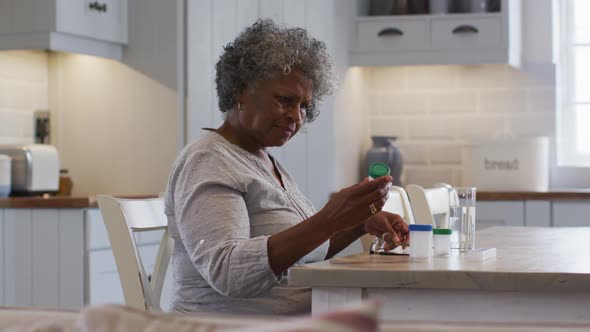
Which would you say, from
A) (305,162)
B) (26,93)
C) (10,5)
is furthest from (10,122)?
(305,162)

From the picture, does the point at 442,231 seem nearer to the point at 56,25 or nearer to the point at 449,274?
the point at 449,274

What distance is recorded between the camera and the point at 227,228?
1.85 metres

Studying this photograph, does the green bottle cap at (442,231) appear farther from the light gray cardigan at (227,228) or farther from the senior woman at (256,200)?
the light gray cardigan at (227,228)

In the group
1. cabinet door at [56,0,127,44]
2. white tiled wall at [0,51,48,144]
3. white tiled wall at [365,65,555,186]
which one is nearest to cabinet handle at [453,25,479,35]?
white tiled wall at [365,65,555,186]

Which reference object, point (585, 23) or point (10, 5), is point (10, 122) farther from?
point (585, 23)

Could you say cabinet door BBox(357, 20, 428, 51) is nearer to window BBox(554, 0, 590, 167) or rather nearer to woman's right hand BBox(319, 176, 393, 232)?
window BBox(554, 0, 590, 167)

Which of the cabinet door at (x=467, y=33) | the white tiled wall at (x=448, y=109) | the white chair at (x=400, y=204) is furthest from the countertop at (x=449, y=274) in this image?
the white tiled wall at (x=448, y=109)

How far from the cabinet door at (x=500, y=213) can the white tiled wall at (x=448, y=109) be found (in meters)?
0.59

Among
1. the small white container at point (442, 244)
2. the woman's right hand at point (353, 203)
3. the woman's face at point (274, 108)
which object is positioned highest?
the woman's face at point (274, 108)

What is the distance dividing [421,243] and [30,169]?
2290 millimetres

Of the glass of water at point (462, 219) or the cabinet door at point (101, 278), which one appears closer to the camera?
the glass of water at point (462, 219)

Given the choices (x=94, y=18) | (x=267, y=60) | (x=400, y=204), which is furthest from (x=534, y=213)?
(x=267, y=60)

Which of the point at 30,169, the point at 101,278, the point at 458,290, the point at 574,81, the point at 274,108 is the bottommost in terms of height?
the point at 101,278

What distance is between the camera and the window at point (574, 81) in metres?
5.20
